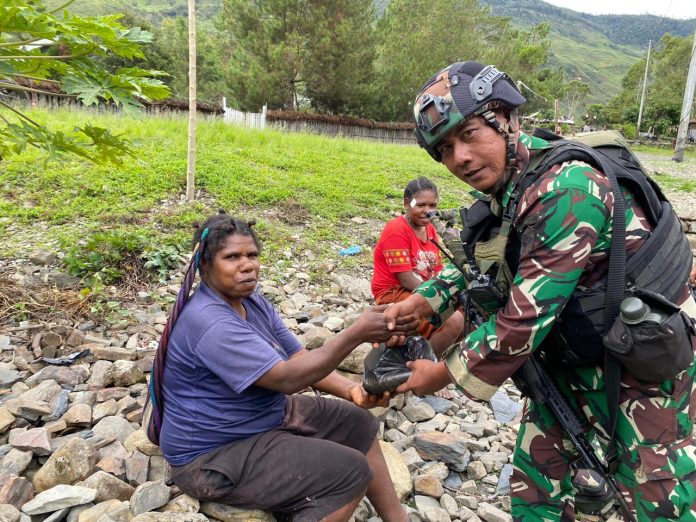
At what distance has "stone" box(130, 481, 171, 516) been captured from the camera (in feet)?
7.39

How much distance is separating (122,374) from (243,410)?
171 cm

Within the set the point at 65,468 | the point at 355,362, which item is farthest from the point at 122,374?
the point at 355,362

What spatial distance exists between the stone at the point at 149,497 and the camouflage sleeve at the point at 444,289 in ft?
5.17

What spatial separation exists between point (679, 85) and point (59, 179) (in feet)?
183

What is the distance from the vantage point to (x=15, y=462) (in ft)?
8.50

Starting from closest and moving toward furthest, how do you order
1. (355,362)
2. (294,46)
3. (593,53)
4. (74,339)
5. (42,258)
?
(355,362)
(74,339)
(42,258)
(294,46)
(593,53)

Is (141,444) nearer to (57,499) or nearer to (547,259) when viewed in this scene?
(57,499)

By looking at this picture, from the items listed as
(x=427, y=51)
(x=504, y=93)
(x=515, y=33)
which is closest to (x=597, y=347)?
(x=504, y=93)

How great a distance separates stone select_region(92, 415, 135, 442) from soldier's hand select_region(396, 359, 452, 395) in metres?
1.89

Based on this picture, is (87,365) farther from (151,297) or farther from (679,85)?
(679,85)

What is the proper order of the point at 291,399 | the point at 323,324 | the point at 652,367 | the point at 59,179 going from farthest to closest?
1. the point at 59,179
2. the point at 323,324
3. the point at 291,399
4. the point at 652,367

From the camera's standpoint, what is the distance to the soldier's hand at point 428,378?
201 cm

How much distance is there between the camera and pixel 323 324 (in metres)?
4.90

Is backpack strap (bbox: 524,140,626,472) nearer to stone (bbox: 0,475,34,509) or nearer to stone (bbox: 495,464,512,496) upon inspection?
stone (bbox: 495,464,512,496)
